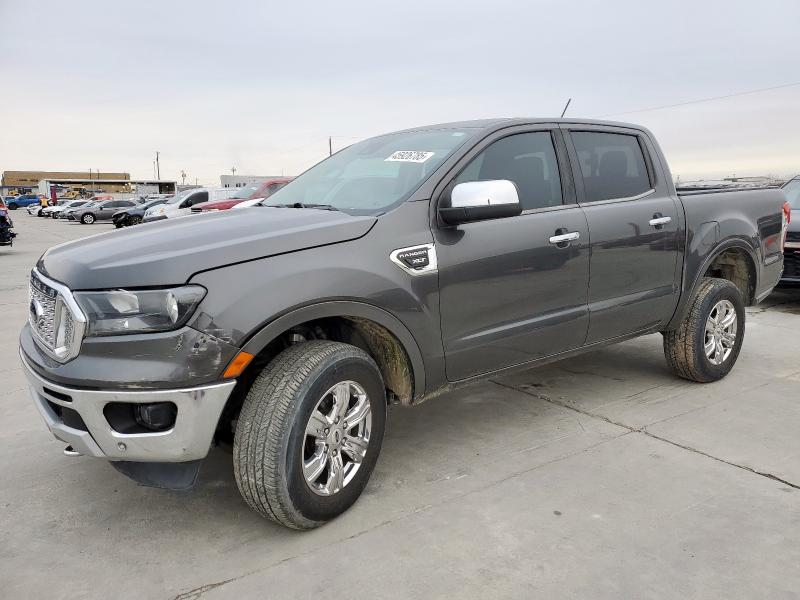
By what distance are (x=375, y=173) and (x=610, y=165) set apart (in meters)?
1.56

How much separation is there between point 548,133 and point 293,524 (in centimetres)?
254

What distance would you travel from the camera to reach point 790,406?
13.9 ft

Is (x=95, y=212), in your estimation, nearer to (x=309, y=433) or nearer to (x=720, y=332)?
(x=720, y=332)

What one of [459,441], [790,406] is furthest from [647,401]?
[459,441]

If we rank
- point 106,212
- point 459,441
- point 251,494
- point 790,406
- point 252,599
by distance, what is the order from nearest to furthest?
1. point 252,599
2. point 251,494
3. point 459,441
4. point 790,406
5. point 106,212

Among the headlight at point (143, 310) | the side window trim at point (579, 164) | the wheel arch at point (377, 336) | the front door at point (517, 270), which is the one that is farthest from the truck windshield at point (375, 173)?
the headlight at point (143, 310)

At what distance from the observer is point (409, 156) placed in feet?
11.5

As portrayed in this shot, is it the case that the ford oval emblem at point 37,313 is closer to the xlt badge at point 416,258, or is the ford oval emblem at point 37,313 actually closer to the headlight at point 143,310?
the headlight at point 143,310

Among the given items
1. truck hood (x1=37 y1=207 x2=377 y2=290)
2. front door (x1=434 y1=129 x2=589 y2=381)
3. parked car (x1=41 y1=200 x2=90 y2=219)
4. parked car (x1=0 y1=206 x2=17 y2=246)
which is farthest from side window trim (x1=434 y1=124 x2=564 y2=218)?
parked car (x1=41 y1=200 x2=90 y2=219)

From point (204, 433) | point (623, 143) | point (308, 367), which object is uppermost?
point (623, 143)

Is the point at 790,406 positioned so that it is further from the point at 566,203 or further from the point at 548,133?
the point at 548,133

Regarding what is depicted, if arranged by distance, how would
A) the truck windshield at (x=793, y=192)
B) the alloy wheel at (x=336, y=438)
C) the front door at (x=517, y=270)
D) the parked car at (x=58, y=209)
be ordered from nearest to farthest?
the alloy wheel at (x=336, y=438), the front door at (x=517, y=270), the truck windshield at (x=793, y=192), the parked car at (x=58, y=209)

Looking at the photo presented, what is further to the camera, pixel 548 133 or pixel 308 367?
pixel 548 133

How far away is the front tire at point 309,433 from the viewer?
2.55 metres
